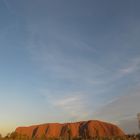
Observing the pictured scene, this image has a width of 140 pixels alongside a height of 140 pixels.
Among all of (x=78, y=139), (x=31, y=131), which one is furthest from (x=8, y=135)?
(x=31, y=131)

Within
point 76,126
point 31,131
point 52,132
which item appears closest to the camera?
point 76,126

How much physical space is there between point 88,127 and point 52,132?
32.3 meters

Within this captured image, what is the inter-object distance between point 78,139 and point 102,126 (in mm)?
91397

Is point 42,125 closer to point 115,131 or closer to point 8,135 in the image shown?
point 115,131

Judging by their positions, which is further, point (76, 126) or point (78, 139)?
point (76, 126)

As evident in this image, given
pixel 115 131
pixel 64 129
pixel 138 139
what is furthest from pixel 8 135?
pixel 64 129

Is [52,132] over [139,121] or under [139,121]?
over

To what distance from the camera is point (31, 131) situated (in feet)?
582

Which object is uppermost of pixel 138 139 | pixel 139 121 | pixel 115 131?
pixel 115 131

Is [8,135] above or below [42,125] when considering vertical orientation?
below

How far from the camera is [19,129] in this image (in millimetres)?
184625

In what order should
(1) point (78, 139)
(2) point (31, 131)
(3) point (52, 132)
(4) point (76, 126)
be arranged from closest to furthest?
1. (1) point (78, 139)
2. (4) point (76, 126)
3. (3) point (52, 132)
4. (2) point (31, 131)

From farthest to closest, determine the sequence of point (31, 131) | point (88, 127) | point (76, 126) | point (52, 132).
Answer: point (31, 131) → point (52, 132) → point (76, 126) → point (88, 127)

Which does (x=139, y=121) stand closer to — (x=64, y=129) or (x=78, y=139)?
(x=78, y=139)
